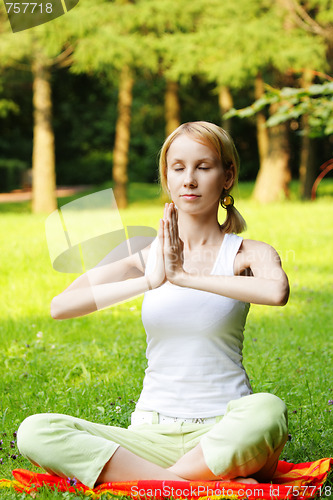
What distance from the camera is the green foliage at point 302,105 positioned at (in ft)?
16.6

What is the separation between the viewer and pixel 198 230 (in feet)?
9.23

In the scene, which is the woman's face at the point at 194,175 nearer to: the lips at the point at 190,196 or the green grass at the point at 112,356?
the lips at the point at 190,196

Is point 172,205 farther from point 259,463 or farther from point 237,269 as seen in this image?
point 259,463

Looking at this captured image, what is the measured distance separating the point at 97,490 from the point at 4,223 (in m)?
10.5

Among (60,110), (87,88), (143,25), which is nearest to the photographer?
(143,25)

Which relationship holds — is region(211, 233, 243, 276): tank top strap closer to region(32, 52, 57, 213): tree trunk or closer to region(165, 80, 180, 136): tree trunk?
region(32, 52, 57, 213): tree trunk

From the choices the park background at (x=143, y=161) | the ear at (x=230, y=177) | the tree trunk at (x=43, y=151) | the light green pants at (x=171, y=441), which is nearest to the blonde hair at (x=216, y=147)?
the ear at (x=230, y=177)

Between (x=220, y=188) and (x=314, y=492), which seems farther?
(x=220, y=188)

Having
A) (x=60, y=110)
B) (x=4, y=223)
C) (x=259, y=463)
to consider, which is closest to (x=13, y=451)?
(x=259, y=463)

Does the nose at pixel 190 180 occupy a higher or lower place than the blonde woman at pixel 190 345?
higher

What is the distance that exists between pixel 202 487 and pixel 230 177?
1.16 m

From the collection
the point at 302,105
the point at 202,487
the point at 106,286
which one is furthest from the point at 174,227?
the point at 302,105

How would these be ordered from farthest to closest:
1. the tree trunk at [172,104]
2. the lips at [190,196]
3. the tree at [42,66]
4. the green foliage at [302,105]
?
1. the tree trunk at [172,104]
2. the tree at [42,66]
3. the green foliage at [302,105]
4. the lips at [190,196]

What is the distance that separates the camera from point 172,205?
2.58 metres
